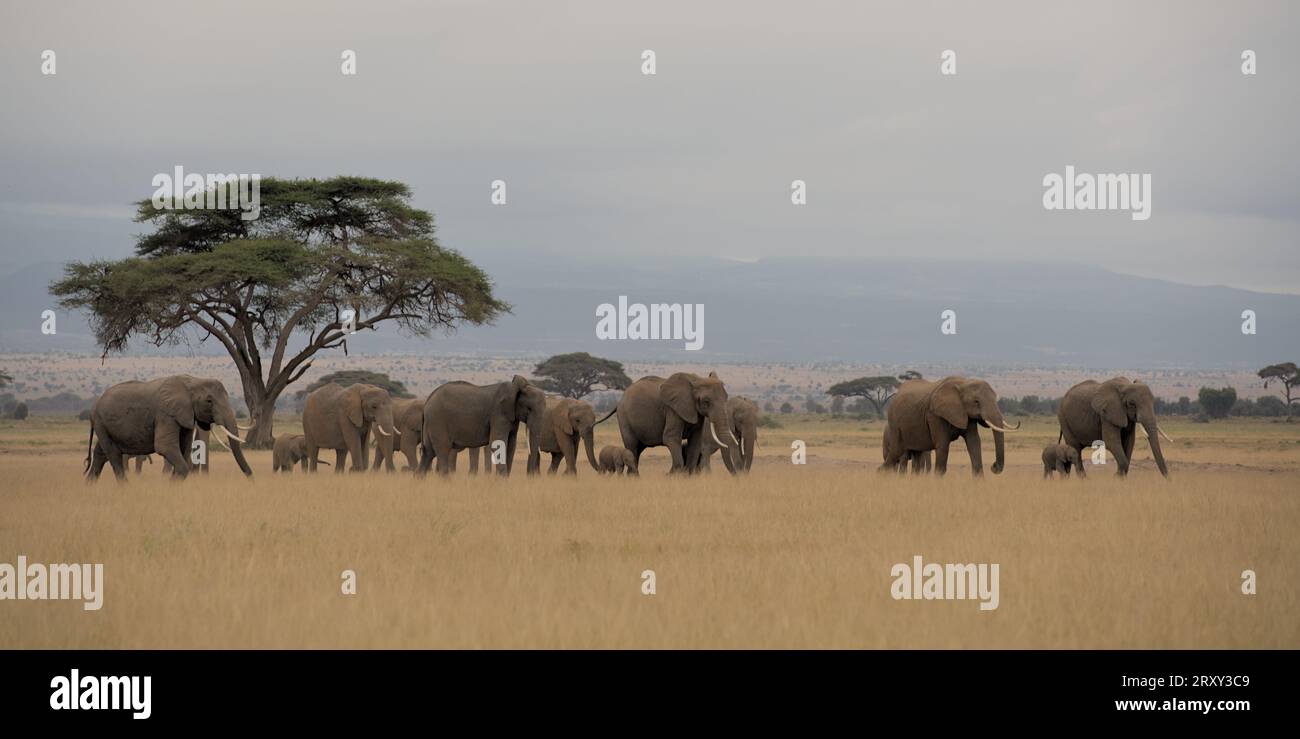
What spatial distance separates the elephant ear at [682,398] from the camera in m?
27.4

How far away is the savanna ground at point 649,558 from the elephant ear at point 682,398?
1.88 meters

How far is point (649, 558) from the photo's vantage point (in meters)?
14.8

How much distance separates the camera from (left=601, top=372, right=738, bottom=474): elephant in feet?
89.5

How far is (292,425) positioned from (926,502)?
53075mm

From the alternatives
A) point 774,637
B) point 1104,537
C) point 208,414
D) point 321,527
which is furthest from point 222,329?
point 774,637


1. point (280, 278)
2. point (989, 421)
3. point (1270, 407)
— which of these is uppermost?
point (280, 278)

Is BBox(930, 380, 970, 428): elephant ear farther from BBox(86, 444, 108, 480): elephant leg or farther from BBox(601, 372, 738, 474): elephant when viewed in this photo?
BBox(86, 444, 108, 480): elephant leg

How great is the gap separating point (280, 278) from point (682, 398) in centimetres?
2180

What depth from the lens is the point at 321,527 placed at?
1759cm

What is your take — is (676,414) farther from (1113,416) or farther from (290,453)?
(290,453)

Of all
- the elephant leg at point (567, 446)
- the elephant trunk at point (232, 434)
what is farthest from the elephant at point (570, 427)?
the elephant trunk at point (232, 434)

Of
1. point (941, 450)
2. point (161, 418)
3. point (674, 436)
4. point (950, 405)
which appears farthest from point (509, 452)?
point (950, 405)
